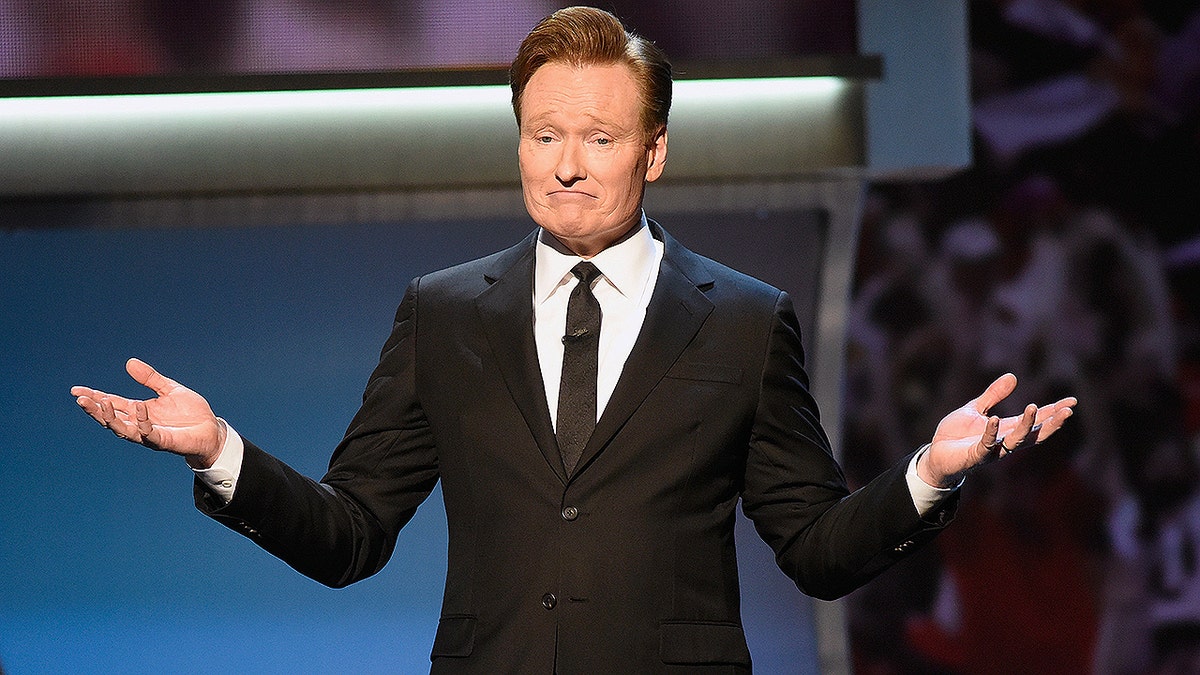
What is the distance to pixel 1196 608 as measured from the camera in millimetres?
4023

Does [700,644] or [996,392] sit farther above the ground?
[996,392]

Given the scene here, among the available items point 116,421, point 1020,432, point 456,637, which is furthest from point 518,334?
point 1020,432

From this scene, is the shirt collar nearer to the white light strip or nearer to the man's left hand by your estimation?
the man's left hand

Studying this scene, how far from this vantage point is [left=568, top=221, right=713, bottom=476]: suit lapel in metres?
1.76

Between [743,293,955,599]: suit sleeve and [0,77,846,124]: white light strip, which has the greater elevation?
[0,77,846,124]: white light strip

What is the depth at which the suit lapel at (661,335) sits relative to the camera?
1762 millimetres

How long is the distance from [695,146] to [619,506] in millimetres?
1631

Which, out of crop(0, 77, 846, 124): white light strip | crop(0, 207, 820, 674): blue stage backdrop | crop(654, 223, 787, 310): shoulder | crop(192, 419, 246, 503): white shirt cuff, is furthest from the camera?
crop(0, 207, 820, 674): blue stage backdrop

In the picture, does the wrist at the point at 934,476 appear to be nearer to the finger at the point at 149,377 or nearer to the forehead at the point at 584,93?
the forehead at the point at 584,93

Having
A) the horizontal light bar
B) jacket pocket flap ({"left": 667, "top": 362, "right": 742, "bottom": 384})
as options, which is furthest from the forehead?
the horizontal light bar

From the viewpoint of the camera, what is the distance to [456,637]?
1766mm

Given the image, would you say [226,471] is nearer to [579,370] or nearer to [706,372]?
[579,370]

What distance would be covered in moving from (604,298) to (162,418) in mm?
575

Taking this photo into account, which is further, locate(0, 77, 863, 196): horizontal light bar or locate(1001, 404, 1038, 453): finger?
locate(0, 77, 863, 196): horizontal light bar
